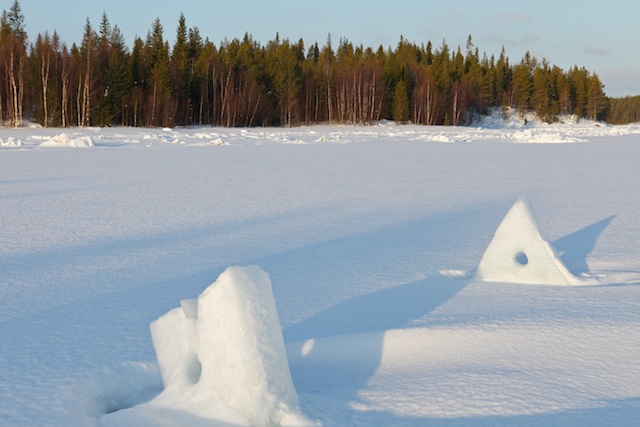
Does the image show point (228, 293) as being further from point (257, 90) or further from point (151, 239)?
point (257, 90)

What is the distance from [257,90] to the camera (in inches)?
1781

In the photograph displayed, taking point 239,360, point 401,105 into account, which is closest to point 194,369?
point 239,360

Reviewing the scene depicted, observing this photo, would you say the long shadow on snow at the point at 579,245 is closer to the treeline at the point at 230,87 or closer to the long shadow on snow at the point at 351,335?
the long shadow on snow at the point at 351,335

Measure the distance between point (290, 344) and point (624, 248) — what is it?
139 inches

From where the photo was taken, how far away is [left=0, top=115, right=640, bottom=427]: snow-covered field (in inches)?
84.5

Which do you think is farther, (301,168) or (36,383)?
(301,168)

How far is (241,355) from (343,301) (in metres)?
1.45

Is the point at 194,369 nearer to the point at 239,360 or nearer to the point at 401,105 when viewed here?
the point at 239,360

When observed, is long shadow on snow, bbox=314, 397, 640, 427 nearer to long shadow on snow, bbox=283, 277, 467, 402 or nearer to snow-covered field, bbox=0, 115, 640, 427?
snow-covered field, bbox=0, 115, 640, 427

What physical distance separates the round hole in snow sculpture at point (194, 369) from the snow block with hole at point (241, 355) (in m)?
0.03

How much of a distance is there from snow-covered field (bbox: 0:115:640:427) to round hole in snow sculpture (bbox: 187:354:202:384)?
19 centimetres

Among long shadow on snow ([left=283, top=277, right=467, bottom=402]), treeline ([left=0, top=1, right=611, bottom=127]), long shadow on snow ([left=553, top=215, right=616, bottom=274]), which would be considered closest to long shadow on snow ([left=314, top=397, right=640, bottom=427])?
long shadow on snow ([left=283, top=277, right=467, bottom=402])

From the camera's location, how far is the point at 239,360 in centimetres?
206

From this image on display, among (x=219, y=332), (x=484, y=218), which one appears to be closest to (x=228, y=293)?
(x=219, y=332)
